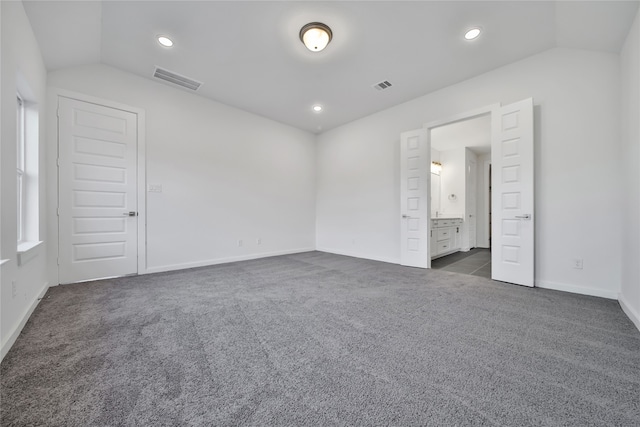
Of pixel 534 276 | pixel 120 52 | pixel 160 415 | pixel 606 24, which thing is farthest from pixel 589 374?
pixel 120 52

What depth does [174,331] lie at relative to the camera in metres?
1.93

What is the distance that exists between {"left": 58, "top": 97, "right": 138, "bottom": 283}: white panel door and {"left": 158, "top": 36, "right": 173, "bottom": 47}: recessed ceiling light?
1.25 m

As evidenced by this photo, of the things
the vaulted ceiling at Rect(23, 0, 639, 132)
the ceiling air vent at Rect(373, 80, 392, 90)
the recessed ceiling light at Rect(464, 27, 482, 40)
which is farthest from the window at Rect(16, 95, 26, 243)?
the recessed ceiling light at Rect(464, 27, 482, 40)

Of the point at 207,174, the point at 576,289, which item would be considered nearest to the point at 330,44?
the point at 207,174

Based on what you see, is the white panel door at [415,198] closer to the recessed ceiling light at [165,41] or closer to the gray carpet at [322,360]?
the gray carpet at [322,360]

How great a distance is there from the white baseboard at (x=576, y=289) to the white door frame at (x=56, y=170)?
5.48m

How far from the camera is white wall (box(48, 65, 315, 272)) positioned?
3719 mm

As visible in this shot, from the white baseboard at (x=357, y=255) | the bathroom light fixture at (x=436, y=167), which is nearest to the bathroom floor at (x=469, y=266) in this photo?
the white baseboard at (x=357, y=255)

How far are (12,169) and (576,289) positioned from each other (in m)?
5.59

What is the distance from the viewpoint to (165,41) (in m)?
2.92

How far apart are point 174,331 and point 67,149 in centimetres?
300

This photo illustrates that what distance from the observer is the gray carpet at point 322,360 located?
1146 mm

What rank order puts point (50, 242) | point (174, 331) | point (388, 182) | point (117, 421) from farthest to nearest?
point (388, 182)
point (50, 242)
point (174, 331)
point (117, 421)

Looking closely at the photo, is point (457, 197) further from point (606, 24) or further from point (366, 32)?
point (366, 32)
